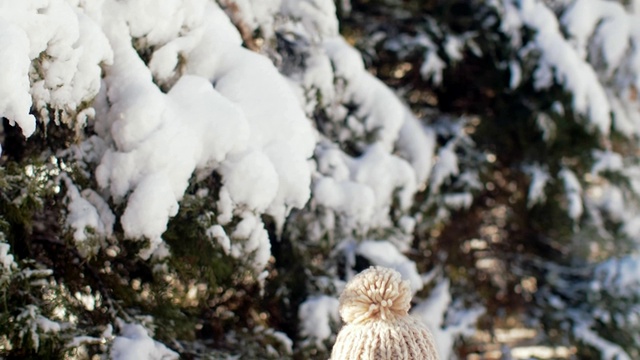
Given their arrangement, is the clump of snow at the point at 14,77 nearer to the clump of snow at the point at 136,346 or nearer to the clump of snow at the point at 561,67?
the clump of snow at the point at 136,346

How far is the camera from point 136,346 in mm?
2215

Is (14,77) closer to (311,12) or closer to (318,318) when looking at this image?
(318,318)

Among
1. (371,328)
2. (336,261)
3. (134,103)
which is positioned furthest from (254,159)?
(336,261)

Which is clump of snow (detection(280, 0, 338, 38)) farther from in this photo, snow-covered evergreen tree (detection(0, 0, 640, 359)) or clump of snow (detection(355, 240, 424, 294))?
clump of snow (detection(355, 240, 424, 294))

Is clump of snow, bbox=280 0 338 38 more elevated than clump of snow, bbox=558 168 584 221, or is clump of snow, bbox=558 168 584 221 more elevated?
clump of snow, bbox=280 0 338 38

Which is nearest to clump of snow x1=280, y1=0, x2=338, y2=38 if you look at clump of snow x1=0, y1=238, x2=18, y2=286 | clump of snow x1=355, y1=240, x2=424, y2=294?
clump of snow x1=355, y1=240, x2=424, y2=294

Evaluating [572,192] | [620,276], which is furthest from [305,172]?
[620,276]

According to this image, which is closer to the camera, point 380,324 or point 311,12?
point 380,324

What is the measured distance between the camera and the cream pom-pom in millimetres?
1752

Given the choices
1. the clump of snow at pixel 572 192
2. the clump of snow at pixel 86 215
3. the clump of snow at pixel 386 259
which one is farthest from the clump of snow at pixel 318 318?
the clump of snow at pixel 572 192

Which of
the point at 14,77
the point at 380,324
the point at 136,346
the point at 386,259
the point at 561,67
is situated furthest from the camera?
the point at 561,67

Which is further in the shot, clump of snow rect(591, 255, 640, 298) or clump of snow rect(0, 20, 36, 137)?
clump of snow rect(591, 255, 640, 298)

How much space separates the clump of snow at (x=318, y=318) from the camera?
284 centimetres

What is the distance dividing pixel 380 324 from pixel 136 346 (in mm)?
890
